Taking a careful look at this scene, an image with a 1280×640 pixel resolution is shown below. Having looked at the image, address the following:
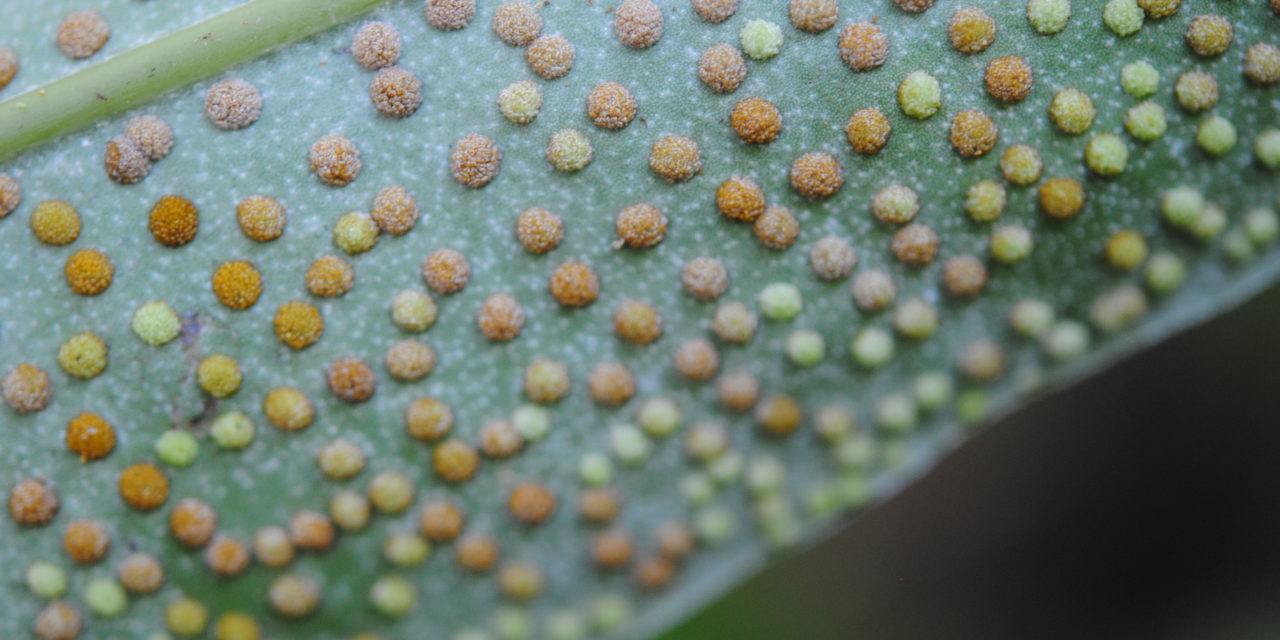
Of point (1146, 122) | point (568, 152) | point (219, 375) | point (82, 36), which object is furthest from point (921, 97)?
point (82, 36)

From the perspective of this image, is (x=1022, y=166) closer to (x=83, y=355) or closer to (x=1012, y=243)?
(x=1012, y=243)

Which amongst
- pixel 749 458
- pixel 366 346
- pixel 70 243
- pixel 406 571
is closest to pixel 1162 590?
pixel 749 458

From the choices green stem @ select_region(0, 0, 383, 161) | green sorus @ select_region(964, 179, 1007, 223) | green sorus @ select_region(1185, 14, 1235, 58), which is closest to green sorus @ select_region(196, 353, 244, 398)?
green stem @ select_region(0, 0, 383, 161)

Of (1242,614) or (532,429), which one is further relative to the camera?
(1242,614)

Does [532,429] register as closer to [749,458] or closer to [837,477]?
[749,458]

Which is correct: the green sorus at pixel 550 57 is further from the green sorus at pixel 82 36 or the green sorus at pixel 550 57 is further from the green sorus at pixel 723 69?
the green sorus at pixel 82 36

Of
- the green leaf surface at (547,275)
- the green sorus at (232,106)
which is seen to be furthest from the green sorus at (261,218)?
the green sorus at (232,106)

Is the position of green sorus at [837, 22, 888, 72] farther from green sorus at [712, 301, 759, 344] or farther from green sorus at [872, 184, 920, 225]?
green sorus at [712, 301, 759, 344]
